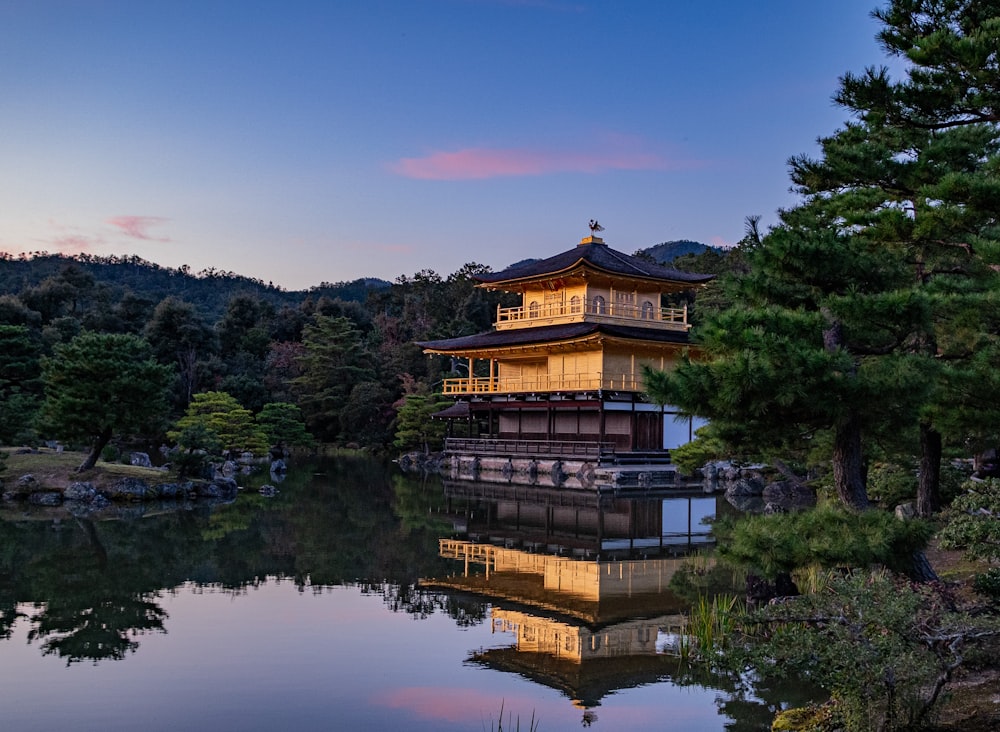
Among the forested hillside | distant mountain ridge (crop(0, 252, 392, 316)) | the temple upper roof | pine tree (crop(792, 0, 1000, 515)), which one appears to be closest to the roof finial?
the temple upper roof

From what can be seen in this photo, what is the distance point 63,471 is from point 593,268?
17.9 m

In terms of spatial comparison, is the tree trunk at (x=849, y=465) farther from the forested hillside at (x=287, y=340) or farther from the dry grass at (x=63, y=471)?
the forested hillside at (x=287, y=340)

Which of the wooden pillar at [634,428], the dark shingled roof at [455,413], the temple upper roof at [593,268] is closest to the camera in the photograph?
the wooden pillar at [634,428]

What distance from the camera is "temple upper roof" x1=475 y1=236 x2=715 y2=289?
102 ft

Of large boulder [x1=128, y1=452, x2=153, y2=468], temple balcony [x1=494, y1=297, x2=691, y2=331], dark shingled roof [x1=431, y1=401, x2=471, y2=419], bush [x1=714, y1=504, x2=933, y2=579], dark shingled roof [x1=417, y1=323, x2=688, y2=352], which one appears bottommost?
large boulder [x1=128, y1=452, x2=153, y2=468]

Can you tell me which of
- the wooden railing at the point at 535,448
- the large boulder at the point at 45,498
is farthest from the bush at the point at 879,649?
the wooden railing at the point at 535,448

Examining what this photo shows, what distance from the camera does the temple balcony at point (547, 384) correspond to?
28797 millimetres

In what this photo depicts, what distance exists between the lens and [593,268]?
101 feet

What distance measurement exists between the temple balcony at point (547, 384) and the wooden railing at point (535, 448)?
1805 mm

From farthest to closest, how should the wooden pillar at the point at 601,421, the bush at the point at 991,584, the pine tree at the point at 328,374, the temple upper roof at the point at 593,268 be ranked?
the pine tree at the point at 328,374 → the temple upper roof at the point at 593,268 → the wooden pillar at the point at 601,421 → the bush at the point at 991,584

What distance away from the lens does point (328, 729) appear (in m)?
6.42

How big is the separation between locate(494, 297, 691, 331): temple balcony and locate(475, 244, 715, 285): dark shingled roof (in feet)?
4.24

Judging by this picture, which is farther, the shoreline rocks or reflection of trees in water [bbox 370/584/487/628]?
the shoreline rocks

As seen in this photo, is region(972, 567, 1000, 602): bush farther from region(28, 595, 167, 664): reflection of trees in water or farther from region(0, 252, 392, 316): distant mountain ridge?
region(0, 252, 392, 316): distant mountain ridge
